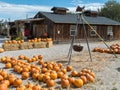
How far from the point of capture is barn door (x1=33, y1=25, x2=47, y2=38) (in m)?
27.7

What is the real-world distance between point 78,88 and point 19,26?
74.0ft

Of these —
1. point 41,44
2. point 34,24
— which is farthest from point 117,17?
point 41,44

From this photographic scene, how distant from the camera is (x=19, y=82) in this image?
7.13m

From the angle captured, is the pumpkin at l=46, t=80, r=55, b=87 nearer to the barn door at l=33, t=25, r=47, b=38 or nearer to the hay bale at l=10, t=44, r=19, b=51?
the hay bale at l=10, t=44, r=19, b=51

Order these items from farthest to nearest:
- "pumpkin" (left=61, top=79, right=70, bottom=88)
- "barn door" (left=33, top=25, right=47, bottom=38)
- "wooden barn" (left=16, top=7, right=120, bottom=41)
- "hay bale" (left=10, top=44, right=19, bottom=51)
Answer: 1. "barn door" (left=33, top=25, right=47, bottom=38)
2. "wooden barn" (left=16, top=7, right=120, bottom=41)
3. "hay bale" (left=10, top=44, right=19, bottom=51)
4. "pumpkin" (left=61, top=79, right=70, bottom=88)

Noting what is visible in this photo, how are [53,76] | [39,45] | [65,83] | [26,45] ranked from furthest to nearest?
1. [39,45]
2. [26,45]
3. [53,76]
4. [65,83]

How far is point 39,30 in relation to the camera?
28.3 meters

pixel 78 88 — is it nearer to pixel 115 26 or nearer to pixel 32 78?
pixel 32 78

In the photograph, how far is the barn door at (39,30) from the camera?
27.7 meters

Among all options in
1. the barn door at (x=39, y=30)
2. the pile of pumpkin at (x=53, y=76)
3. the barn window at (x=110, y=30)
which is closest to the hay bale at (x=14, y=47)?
the pile of pumpkin at (x=53, y=76)

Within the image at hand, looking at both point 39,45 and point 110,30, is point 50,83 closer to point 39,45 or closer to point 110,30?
point 39,45

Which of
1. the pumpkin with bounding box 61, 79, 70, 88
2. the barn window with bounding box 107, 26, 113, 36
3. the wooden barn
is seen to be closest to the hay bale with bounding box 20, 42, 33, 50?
the wooden barn

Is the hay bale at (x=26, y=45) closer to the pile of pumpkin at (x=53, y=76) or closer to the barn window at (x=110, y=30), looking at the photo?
the pile of pumpkin at (x=53, y=76)

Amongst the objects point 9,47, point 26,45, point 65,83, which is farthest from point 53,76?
point 26,45
